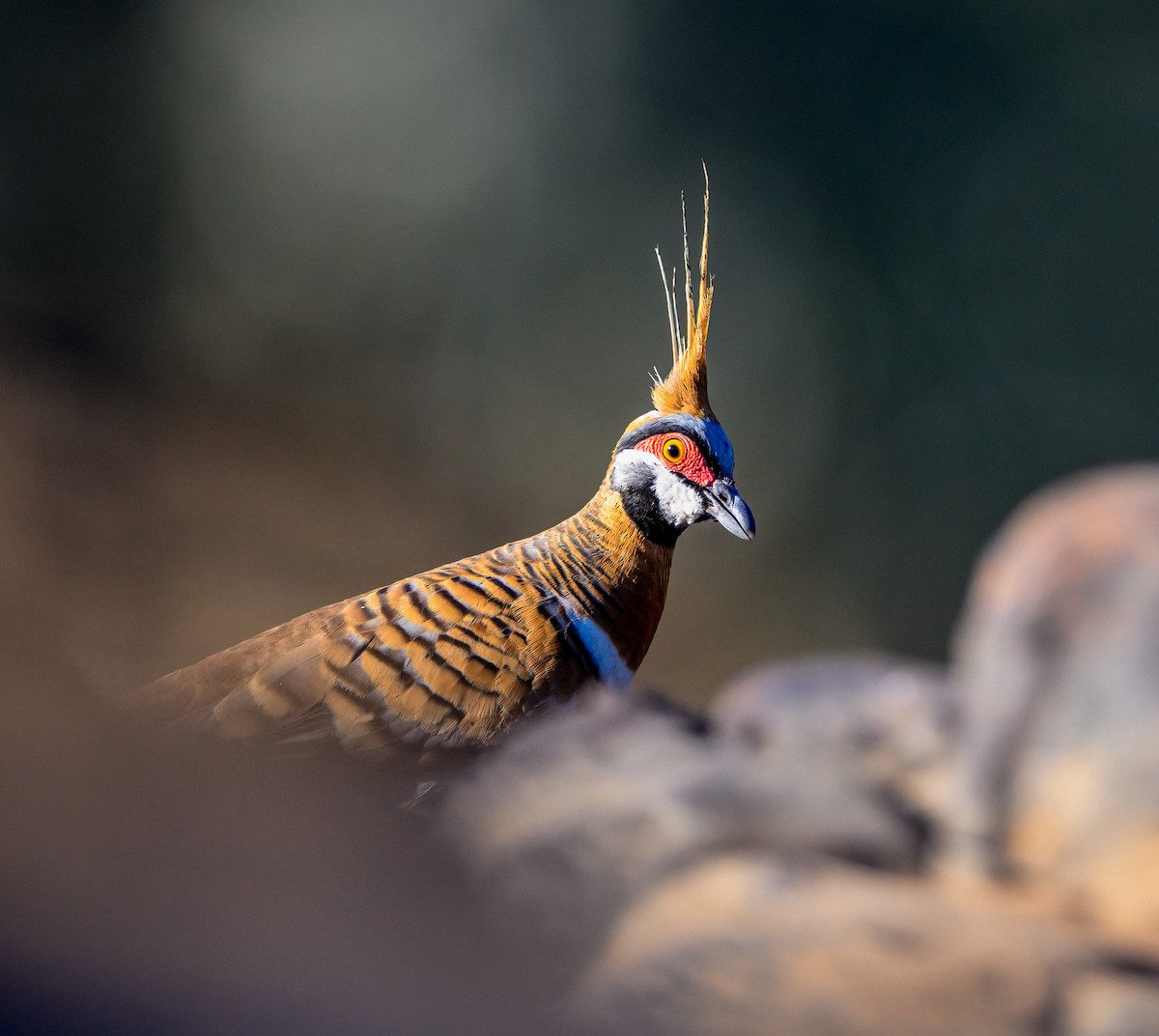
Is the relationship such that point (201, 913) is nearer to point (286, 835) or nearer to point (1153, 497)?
point (286, 835)

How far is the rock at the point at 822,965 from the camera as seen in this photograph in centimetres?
61

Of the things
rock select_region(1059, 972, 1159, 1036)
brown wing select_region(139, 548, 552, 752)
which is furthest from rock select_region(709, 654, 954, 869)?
brown wing select_region(139, 548, 552, 752)

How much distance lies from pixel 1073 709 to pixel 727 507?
0.72 meters

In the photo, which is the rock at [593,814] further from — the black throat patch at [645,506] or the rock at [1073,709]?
the black throat patch at [645,506]

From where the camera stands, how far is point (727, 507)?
1.40m

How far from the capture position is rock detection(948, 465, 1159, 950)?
2.14 feet

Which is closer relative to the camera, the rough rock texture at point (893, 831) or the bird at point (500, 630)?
the rough rock texture at point (893, 831)

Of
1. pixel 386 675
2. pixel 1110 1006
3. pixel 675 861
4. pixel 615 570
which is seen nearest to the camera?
pixel 1110 1006

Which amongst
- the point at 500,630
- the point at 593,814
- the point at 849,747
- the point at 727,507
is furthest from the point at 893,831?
the point at 727,507

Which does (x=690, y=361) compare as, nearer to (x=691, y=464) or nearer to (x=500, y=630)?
(x=691, y=464)

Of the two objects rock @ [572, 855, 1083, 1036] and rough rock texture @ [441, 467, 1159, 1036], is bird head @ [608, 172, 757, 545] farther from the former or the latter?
rock @ [572, 855, 1083, 1036]

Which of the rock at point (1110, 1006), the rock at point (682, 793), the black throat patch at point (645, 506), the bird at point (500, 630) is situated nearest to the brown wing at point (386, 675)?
the bird at point (500, 630)

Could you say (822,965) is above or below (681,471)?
below

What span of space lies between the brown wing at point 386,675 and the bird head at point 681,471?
22 centimetres
